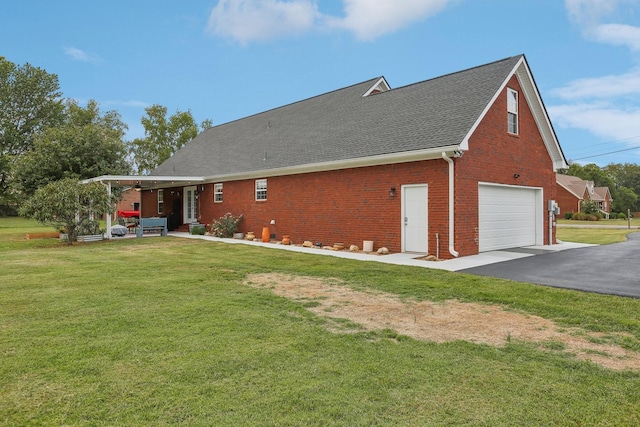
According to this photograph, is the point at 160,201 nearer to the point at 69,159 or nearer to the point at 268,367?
the point at 69,159

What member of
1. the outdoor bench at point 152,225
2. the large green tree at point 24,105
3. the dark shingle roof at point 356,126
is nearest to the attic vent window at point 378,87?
the dark shingle roof at point 356,126

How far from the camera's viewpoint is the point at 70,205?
15461 millimetres

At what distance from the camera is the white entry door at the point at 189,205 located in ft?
72.4

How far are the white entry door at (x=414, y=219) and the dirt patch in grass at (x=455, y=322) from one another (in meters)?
5.40

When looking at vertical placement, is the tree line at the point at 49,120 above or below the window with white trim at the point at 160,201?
above

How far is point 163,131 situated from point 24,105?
17.9m

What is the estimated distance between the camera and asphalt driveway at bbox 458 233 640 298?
7.47 metres

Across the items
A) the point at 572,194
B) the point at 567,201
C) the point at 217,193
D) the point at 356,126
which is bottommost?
the point at 217,193

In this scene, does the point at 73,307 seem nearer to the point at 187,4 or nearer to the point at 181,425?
the point at 181,425

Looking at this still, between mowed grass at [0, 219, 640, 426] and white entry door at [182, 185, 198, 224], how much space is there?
15.2m

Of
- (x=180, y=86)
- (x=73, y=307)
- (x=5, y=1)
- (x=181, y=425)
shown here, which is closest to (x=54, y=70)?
(x=180, y=86)

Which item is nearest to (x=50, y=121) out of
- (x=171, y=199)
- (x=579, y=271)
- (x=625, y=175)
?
(x=171, y=199)

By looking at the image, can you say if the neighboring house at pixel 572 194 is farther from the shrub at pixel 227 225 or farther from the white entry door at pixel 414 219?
the white entry door at pixel 414 219

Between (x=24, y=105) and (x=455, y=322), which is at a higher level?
(x=24, y=105)
